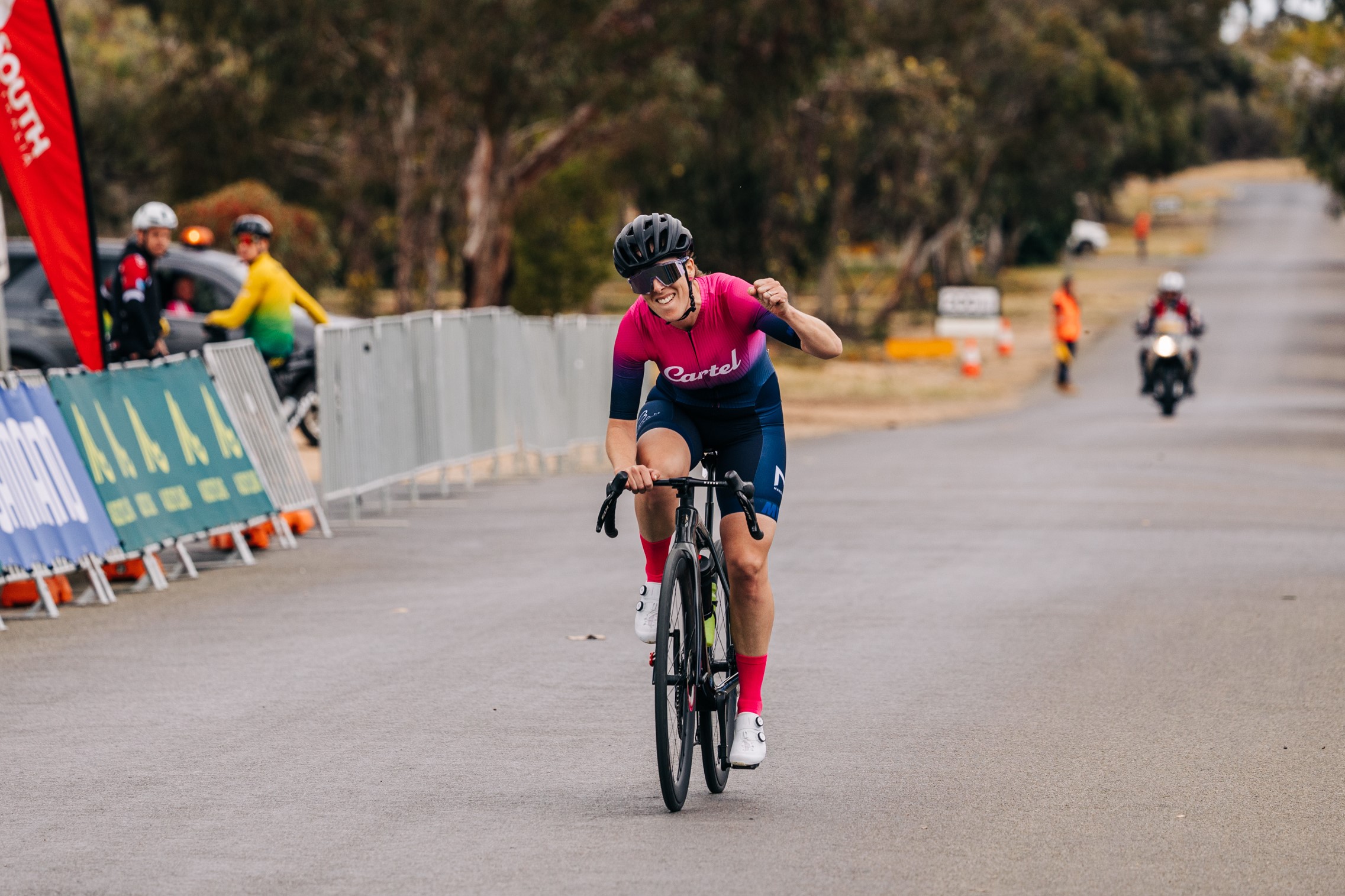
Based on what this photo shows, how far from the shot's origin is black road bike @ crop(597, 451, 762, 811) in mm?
6023

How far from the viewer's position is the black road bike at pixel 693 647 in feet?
19.8

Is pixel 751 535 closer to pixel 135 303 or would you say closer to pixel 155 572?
pixel 155 572

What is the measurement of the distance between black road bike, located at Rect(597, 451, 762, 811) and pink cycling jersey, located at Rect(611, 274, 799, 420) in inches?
11.6

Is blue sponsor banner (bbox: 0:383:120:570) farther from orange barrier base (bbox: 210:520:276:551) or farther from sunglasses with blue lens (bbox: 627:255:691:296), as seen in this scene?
sunglasses with blue lens (bbox: 627:255:691:296)

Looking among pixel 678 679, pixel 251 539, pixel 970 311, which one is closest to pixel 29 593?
pixel 251 539

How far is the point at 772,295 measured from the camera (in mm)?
6180

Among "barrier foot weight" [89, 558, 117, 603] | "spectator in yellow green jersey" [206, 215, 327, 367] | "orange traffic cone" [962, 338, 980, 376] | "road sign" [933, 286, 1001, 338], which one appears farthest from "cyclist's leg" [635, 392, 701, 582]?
"road sign" [933, 286, 1001, 338]

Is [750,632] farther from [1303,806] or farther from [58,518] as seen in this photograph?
[58,518]

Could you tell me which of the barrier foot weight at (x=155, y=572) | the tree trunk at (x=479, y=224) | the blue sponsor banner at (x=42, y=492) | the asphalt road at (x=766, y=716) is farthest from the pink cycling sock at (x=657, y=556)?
the tree trunk at (x=479, y=224)

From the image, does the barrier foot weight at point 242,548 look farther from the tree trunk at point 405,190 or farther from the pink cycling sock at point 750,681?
the tree trunk at point 405,190

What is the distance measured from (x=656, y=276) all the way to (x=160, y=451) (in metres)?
6.45

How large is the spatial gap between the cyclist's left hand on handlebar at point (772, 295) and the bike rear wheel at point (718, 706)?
2.95 ft

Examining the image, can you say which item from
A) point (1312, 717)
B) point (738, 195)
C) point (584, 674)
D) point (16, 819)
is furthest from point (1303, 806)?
point (738, 195)

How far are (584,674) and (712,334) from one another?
282 cm
